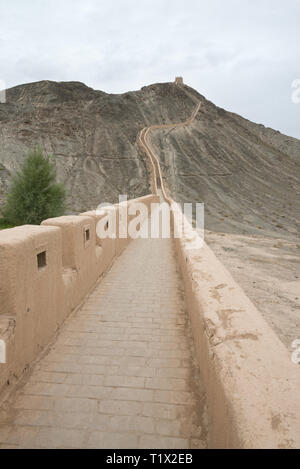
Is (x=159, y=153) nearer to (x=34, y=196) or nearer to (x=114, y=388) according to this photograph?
(x=34, y=196)

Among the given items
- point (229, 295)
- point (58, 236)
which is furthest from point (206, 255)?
point (58, 236)

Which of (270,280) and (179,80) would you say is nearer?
(270,280)

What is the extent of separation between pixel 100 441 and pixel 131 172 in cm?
3825

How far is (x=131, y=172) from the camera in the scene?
39.2 meters

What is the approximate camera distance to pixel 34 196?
883 inches

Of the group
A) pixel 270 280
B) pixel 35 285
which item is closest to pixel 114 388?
pixel 35 285

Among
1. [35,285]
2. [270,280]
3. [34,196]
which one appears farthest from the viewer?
[34,196]

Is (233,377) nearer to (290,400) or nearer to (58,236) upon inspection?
(290,400)

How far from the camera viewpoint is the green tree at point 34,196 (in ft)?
73.2

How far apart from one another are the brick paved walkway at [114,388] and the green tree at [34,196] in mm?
19222

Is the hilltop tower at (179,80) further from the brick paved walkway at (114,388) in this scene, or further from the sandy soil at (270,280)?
the brick paved walkway at (114,388)

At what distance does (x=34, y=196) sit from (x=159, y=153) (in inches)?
979
